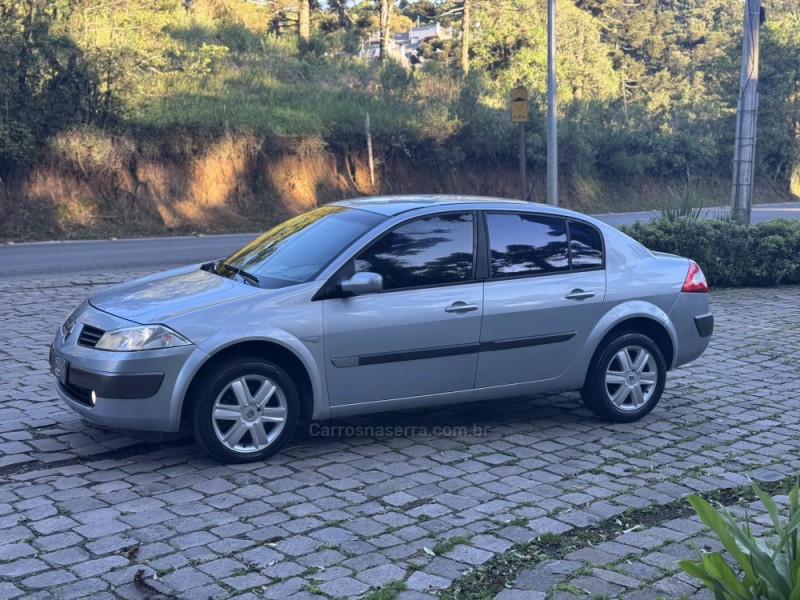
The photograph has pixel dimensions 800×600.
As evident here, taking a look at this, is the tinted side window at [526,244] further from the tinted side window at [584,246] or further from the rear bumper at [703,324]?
the rear bumper at [703,324]

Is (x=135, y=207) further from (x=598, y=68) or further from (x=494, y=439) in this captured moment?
(x=598, y=68)

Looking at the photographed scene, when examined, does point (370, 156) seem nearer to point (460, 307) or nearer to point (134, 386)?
point (460, 307)

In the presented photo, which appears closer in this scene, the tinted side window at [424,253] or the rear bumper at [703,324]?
the tinted side window at [424,253]

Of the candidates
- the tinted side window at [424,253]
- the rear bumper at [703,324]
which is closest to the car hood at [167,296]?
A: the tinted side window at [424,253]

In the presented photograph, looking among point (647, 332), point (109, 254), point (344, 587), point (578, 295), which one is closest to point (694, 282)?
point (647, 332)

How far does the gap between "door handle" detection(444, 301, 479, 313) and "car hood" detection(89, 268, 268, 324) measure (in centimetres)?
126

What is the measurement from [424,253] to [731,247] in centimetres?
876

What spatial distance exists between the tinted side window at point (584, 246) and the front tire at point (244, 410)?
2.42 meters

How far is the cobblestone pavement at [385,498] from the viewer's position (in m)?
4.43

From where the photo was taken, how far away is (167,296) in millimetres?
6285

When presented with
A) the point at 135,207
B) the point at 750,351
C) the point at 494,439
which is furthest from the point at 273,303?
the point at 135,207

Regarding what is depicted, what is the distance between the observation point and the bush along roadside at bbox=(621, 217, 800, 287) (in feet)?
45.5

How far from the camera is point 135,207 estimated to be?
2833 centimetres

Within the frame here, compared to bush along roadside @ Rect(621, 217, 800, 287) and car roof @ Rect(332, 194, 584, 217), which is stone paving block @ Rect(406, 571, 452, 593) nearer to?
car roof @ Rect(332, 194, 584, 217)
